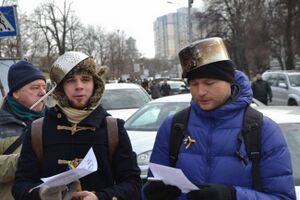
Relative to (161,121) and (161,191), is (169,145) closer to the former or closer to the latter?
(161,191)

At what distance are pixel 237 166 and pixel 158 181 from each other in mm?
→ 383

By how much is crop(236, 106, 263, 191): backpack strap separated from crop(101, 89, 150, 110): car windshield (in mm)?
8554

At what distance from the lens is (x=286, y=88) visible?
1909 centimetres

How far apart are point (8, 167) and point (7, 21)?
15.5 feet

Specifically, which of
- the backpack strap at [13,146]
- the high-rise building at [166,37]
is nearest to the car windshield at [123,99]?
the backpack strap at [13,146]

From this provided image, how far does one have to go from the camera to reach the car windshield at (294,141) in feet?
13.1

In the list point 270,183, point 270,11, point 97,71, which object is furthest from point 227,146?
point 270,11

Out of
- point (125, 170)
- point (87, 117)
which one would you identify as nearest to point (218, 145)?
point (125, 170)

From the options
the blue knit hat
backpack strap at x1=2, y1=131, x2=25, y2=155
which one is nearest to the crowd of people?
backpack strap at x1=2, y1=131, x2=25, y2=155

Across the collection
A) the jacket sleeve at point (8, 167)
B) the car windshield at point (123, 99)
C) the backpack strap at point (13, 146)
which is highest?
the backpack strap at point (13, 146)

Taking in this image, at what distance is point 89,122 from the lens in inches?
106

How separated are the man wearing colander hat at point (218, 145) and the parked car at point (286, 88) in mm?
16084

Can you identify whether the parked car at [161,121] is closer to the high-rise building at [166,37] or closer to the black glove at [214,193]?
the black glove at [214,193]

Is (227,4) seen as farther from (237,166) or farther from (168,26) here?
(237,166)
